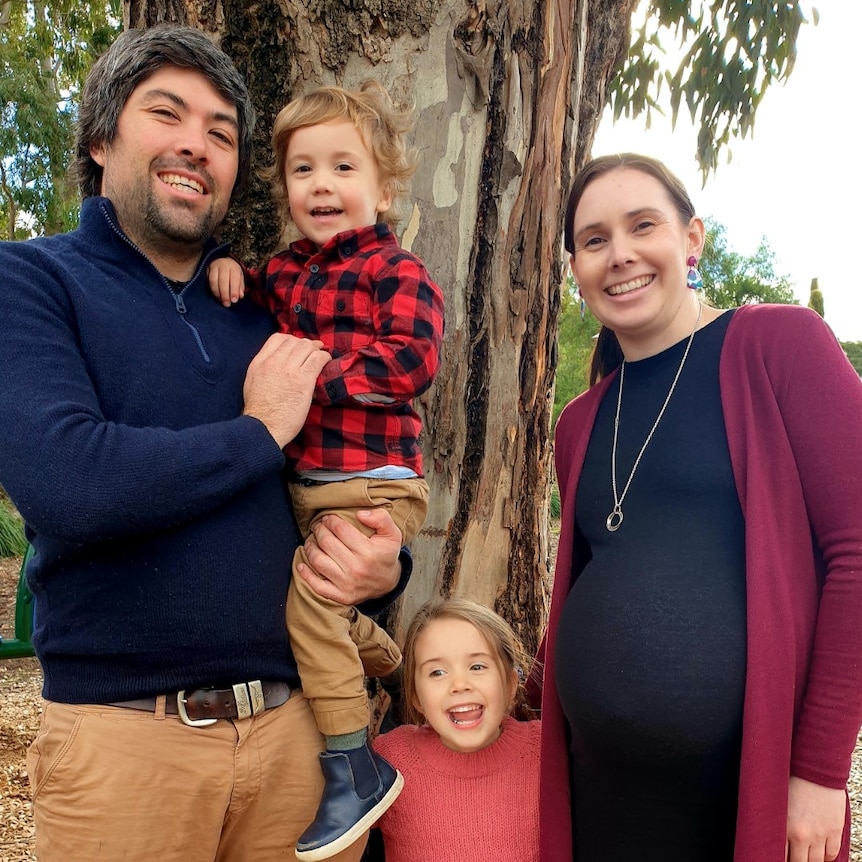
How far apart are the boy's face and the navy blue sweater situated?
1.35 feet

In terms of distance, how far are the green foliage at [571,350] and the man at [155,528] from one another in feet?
35.8

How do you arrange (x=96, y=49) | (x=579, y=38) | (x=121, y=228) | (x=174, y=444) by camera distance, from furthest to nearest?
(x=96, y=49) < (x=579, y=38) < (x=121, y=228) < (x=174, y=444)

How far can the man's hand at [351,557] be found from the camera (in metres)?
1.70

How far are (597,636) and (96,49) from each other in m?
9.32

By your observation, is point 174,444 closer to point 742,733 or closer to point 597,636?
point 597,636

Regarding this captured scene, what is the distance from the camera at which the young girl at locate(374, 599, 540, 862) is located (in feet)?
6.38

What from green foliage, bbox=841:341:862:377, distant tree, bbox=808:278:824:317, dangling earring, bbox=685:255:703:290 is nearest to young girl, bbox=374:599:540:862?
dangling earring, bbox=685:255:703:290

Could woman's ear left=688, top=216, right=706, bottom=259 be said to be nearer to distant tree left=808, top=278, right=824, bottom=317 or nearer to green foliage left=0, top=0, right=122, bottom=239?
green foliage left=0, top=0, right=122, bottom=239

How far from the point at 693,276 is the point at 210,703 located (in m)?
1.37

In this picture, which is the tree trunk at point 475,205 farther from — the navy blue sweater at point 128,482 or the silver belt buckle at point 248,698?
the silver belt buckle at point 248,698

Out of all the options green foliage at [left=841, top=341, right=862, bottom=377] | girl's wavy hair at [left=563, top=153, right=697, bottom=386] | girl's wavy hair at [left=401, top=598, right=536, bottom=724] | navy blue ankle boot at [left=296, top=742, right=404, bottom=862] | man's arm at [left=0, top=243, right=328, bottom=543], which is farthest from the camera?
green foliage at [left=841, top=341, right=862, bottom=377]

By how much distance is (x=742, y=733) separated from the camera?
154cm

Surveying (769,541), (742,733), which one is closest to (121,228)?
(769,541)

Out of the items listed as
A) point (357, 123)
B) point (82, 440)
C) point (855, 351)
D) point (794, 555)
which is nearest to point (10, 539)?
point (357, 123)
